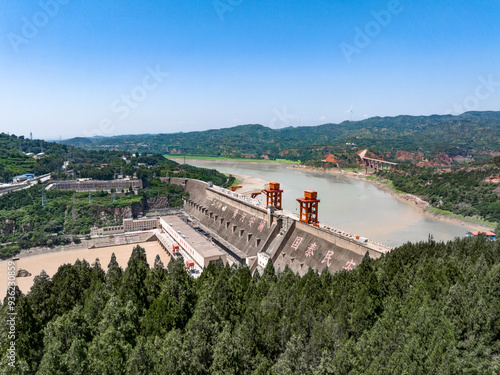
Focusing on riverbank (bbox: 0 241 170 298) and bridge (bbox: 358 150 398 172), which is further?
bridge (bbox: 358 150 398 172)

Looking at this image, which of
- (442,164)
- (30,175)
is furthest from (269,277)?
(442,164)

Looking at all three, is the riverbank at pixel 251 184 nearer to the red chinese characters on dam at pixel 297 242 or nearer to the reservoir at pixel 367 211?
the reservoir at pixel 367 211

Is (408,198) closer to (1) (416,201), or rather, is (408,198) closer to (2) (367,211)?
(1) (416,201)

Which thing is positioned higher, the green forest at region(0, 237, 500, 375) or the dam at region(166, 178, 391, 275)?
the green forest at region(0, 237, 500, 375)

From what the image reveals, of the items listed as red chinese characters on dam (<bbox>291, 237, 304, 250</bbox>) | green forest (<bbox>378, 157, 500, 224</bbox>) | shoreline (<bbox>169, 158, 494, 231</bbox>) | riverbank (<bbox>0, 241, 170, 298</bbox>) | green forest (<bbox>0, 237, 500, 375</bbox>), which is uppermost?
green forest (<bbox>0, 237, 500, 375</bbox>)

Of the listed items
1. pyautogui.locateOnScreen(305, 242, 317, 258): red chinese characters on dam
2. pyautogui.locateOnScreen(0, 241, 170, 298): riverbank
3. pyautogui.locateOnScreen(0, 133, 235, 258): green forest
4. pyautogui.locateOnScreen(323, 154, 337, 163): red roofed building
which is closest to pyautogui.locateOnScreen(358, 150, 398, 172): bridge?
pyautogui.locateOnScreen(323, 154, 337, 163): red roofed building

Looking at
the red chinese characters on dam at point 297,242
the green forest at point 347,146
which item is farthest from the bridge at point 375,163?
the red chinese characters on dam at point 297,242

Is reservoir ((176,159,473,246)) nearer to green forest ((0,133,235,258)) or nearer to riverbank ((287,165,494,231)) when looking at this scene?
riverbank ((287,165,494,231))
